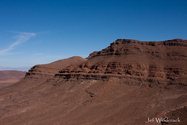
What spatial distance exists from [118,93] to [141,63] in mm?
12532

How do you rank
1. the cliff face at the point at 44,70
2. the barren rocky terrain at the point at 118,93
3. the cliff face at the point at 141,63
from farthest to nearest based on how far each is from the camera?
the cliff face at the point at 44,70 → the cliff face at the point at 141,63 → the barren rocky terrain at the point at 118,93

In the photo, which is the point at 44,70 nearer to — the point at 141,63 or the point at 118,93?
the point at 141,63

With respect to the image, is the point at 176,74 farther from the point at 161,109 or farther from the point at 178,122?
the point at 178,122

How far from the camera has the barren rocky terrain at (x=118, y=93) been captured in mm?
26781

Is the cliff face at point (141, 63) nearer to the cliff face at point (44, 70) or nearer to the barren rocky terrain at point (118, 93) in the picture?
the barren rocky terrain at point (118, 93)

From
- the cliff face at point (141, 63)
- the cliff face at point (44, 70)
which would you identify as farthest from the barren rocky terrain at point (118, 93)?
the cliff face at point (44, 70)

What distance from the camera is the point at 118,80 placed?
41719 mm

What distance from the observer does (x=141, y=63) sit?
4475 centimetres

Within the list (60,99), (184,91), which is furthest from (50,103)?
(184,91)

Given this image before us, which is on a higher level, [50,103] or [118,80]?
[118,80]

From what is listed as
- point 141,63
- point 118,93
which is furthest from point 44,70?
point 118,93

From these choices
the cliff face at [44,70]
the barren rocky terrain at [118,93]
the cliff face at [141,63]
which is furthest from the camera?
the cliff face at [44,70]

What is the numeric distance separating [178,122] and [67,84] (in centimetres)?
3180

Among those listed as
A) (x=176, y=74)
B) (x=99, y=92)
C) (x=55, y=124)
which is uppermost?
(x=176, y=74)
